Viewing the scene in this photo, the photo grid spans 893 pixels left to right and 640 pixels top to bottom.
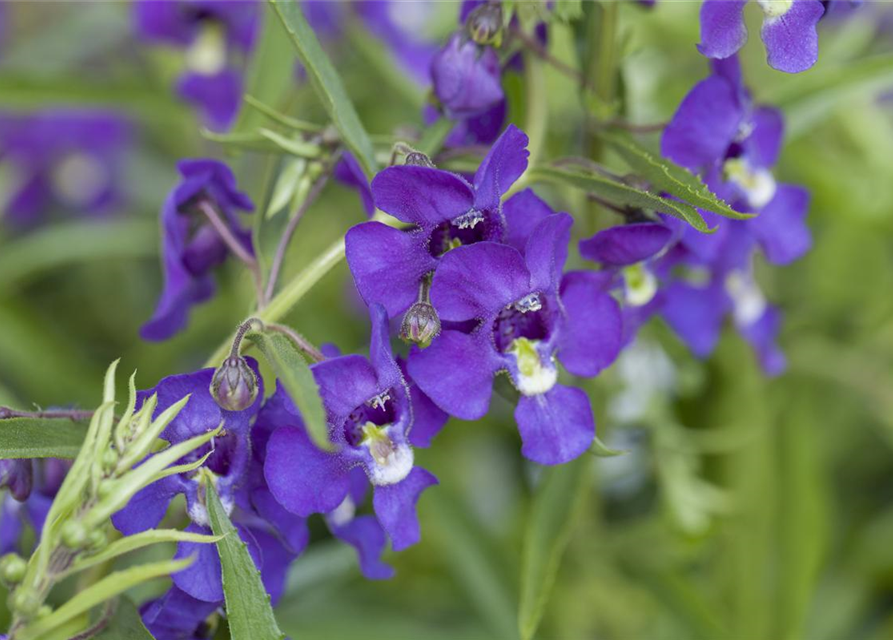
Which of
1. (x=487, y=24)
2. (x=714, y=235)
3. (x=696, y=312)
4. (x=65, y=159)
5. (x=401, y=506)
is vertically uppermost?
(x=487, y=24)

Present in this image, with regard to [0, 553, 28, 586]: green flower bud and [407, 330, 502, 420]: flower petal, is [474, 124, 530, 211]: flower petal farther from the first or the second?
[0, 553, 28, 586]: green flower bud

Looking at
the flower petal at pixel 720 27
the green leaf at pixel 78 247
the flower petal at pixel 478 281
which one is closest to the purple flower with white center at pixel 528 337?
the flower petal at pixel 478 281

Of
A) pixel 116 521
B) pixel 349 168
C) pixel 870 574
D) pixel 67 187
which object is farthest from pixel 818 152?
pixel 67 187

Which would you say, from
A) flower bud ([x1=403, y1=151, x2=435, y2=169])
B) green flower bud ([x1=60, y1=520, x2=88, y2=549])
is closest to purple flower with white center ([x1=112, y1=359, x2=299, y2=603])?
green flower bud ([x1=60, y1=520, x2=88, y2=549])

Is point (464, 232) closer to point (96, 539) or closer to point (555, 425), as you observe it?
point (555, 425)

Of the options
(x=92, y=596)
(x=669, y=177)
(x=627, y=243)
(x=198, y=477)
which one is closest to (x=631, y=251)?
(x=627, y=243)

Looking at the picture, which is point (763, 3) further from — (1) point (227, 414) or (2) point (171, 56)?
(2) point (171, 56)
